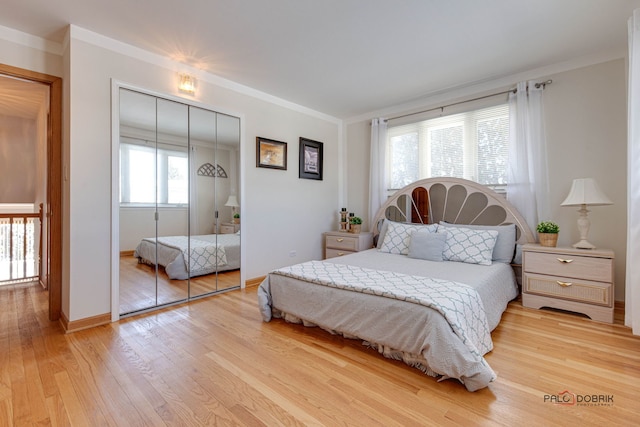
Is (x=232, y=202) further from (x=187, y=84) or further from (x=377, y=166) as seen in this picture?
(x=377, y=166)

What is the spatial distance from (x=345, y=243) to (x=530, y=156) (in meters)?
2.46

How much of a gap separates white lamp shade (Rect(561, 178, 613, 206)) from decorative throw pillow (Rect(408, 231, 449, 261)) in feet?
3.75

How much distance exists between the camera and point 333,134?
4922 mm

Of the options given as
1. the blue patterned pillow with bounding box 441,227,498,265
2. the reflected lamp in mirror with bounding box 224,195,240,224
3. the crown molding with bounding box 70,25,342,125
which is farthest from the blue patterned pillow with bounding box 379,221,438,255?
the crown molding with bounding box 70,25,342,125

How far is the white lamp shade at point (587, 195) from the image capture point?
2576 mm

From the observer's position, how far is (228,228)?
139 inches

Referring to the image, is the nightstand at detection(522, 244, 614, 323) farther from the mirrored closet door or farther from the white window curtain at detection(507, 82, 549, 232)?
the mirrored closet door

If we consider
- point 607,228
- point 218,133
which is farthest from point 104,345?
point 607,228

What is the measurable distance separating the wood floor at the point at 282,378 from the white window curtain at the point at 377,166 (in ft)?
7.82

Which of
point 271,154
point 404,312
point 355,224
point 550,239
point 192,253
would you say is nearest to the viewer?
point 404,312

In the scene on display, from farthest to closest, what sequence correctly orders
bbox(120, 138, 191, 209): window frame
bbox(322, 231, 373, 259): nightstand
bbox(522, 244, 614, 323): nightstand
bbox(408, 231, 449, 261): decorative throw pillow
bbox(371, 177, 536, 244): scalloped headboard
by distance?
bbox(322, 231, 373, 259): nightstand, bbox(371, 177, 536, 244): scalloped headboard, bbox(408, 231, 449, 261): decorative throw pillow, bbox(120, 138, 191, 209): window frame, bbox(522, 244, 614, 323): nightstand

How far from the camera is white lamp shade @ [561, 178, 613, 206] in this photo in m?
2.58

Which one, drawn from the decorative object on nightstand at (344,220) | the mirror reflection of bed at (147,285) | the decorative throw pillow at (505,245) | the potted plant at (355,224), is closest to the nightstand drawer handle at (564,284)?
the decorative throw pillow at (505,245)

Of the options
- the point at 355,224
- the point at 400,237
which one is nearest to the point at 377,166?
the point at 355,224
